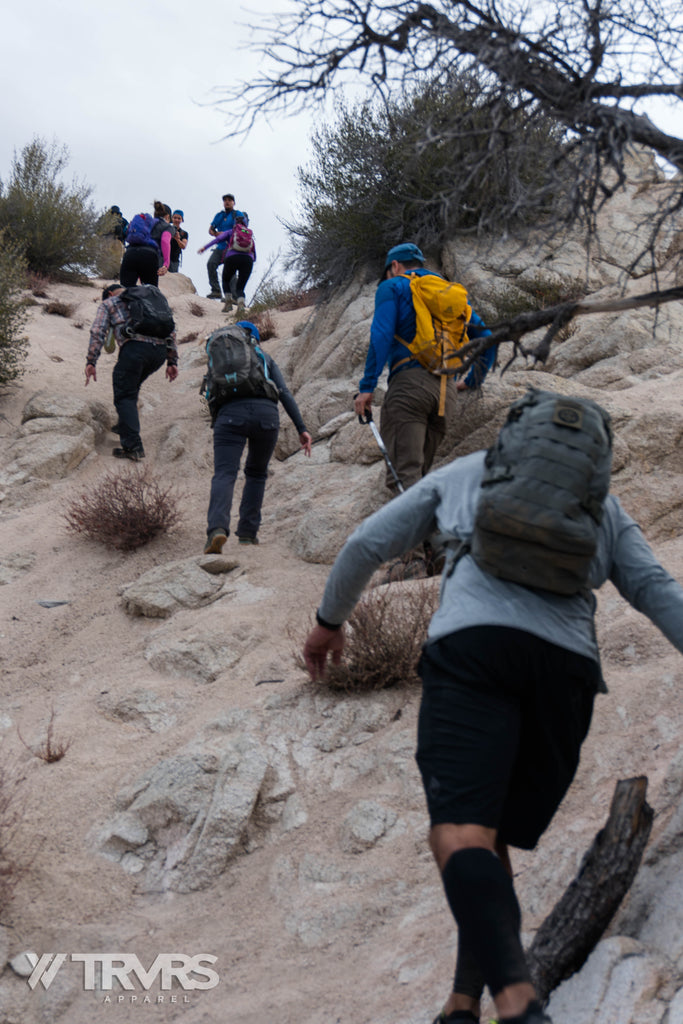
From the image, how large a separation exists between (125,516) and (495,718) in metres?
5.55

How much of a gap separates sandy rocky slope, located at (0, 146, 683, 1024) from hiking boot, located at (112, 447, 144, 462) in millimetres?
1365

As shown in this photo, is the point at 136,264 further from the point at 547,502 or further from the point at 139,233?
the point at 547,502

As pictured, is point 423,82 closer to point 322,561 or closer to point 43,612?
point 322,561

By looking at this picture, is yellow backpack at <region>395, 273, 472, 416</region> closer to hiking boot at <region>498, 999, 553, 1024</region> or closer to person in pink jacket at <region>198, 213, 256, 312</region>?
hiking boot at <region>498, 999, 553, 1024</region>

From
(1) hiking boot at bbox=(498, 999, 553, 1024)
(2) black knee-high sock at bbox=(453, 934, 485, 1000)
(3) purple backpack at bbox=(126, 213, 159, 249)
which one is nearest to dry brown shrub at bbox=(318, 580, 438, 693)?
(2) black knee-high sock at bbox=(453, 934, 485, 1000)

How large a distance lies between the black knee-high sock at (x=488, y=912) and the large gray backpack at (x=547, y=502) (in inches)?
22.9

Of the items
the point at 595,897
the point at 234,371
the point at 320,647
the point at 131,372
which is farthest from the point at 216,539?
the point at 595,897

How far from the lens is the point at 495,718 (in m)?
1.77

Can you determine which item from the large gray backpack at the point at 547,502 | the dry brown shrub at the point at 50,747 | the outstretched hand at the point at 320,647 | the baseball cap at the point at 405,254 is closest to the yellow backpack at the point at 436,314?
the baseball cap at the point at 405,254

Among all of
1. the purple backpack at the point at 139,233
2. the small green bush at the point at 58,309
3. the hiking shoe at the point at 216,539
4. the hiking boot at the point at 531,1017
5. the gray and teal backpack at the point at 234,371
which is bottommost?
the hiking shoe at the point at 216,539

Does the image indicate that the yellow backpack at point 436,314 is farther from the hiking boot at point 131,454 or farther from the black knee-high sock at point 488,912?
the hiking boot at point 131,454

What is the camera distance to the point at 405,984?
2.57 meters

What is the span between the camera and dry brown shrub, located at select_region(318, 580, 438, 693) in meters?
4.18

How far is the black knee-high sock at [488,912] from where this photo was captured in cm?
160
